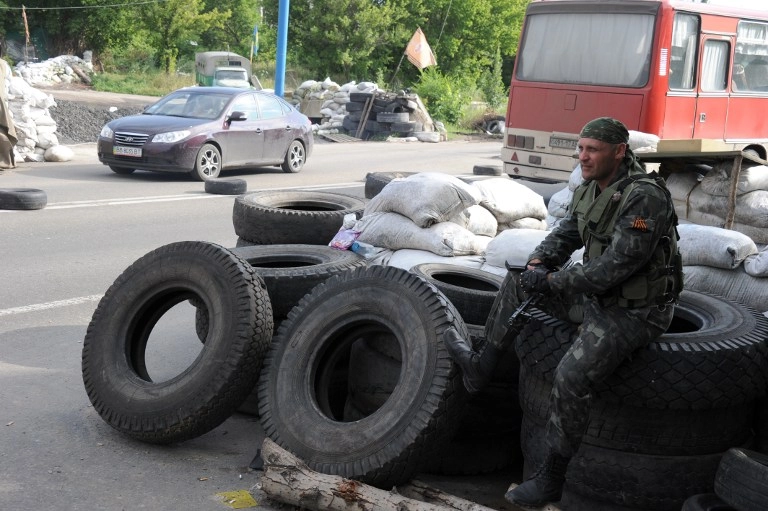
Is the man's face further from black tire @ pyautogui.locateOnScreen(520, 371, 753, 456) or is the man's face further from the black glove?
black tire @ pyautogui.locateOnScreen(520, 371, 753, 456)

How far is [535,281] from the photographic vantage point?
13.3 ft

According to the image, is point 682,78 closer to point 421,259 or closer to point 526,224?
point 526,224

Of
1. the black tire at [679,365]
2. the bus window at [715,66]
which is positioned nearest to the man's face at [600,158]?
the black tire at [679,365]

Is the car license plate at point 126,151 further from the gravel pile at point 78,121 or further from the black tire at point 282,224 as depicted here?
the black tire at point 282,224

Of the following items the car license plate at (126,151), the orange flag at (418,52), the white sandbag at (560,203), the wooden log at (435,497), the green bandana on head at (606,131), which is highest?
the orange flag at (418,52)

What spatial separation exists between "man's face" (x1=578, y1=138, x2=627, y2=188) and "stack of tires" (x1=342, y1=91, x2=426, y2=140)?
82.2 feet

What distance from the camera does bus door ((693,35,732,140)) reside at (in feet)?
45.6

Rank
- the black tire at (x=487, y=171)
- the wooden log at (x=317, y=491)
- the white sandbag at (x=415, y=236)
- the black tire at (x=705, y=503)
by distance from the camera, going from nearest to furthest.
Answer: the black tire at (x=705, y=503)
the wooden log at (x=317, y=491)
the white sandbag at (x=415, y=236)
the black tire at (x=487, y=171)

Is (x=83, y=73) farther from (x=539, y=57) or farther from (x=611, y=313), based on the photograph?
(x=611, y=313)

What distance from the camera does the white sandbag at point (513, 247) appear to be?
21.1 ft

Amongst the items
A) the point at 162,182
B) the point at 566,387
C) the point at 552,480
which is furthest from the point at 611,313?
the point at 162,182

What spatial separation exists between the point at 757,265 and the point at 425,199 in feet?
8.49

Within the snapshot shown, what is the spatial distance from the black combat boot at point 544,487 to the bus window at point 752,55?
1206 centimetres

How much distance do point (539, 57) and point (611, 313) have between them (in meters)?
11.0
